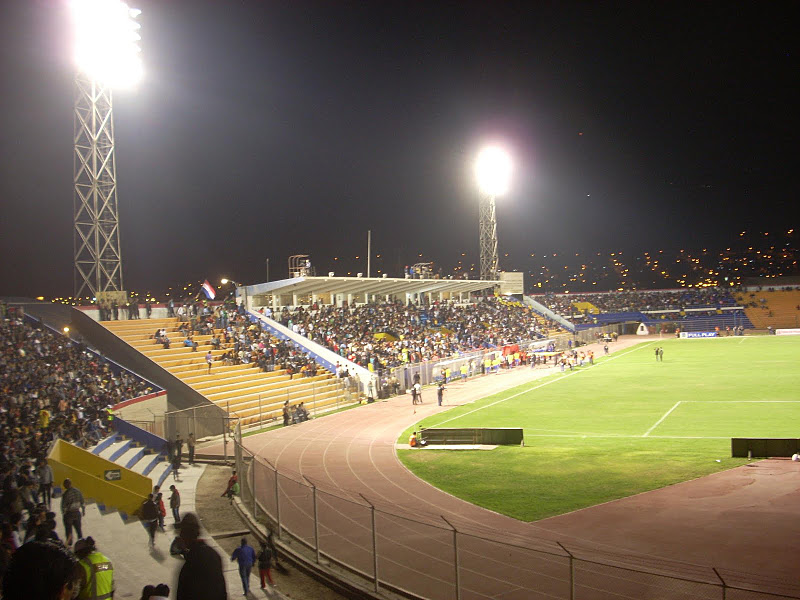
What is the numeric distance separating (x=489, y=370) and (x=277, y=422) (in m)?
22.6

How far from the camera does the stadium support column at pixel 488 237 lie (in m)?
65.9

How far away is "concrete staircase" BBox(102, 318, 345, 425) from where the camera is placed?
28844 millimetres

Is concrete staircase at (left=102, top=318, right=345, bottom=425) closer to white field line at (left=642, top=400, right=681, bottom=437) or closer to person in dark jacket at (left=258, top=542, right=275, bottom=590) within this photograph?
white field line at (left=642, top=400, right=681, bottom=437)

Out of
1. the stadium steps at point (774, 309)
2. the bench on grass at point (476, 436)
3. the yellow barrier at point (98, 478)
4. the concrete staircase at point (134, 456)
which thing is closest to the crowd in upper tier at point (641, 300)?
the stadium steps at point (774, 309)

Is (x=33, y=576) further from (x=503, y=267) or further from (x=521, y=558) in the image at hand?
(x=503, y=267)

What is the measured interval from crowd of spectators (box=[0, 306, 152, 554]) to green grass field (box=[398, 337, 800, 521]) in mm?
9776

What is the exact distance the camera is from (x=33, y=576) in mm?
2750

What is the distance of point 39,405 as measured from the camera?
18.9m

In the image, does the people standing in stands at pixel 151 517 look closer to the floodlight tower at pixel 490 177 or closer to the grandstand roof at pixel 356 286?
the grandstand roof at pixel 356 286

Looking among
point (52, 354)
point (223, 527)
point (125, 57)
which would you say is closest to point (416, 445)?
point (223, 527)

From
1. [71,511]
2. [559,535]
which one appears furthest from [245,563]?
[559,535]

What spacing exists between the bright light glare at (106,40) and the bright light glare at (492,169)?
4217 centimetres

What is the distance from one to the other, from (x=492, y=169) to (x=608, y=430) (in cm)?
4536

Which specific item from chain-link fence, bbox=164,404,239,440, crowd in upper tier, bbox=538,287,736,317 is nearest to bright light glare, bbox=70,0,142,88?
chain-link fence, bbox=164,404,239,440
